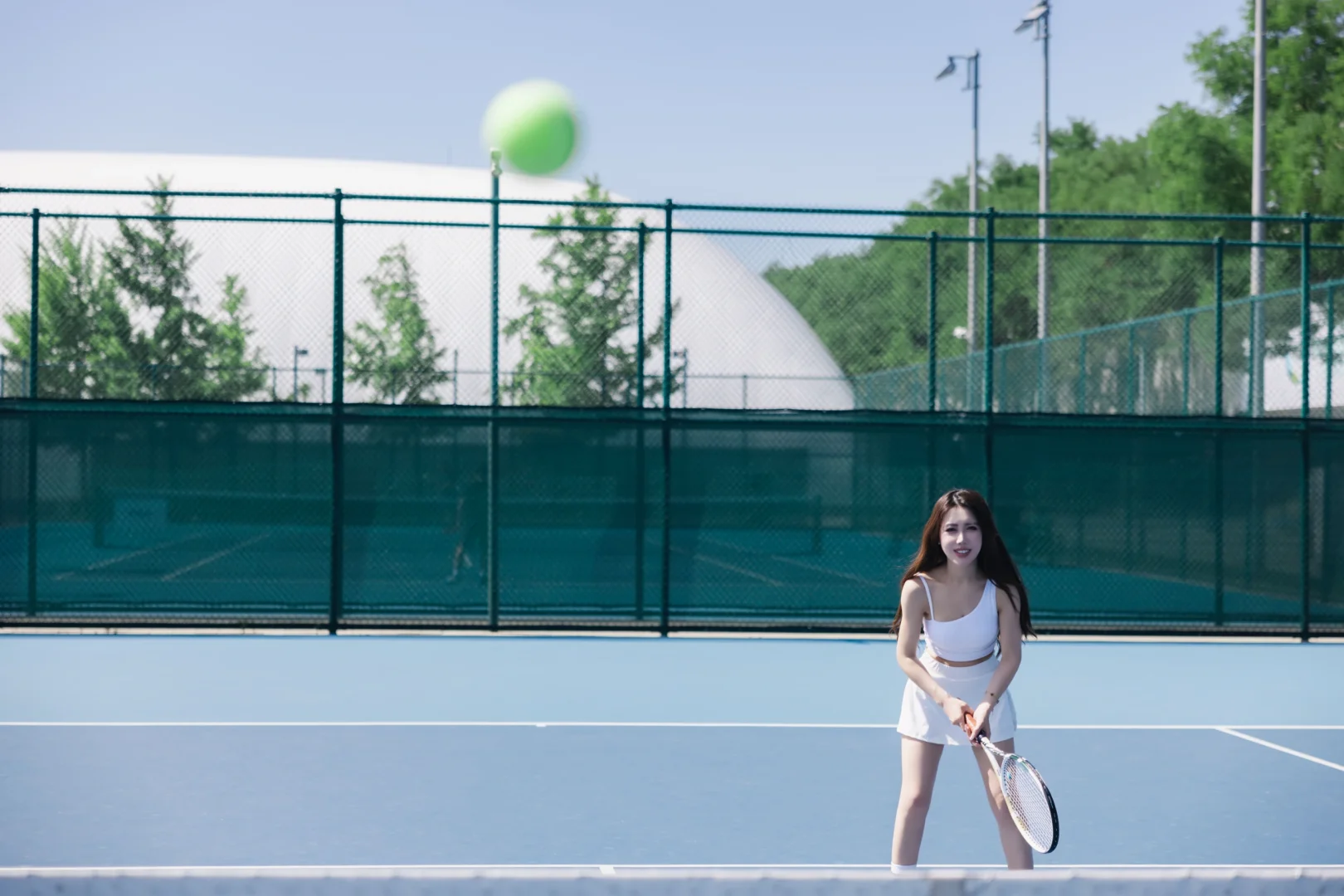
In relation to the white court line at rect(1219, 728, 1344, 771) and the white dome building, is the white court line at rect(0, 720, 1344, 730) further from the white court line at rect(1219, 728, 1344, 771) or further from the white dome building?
the white dome building

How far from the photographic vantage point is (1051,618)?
1249cm

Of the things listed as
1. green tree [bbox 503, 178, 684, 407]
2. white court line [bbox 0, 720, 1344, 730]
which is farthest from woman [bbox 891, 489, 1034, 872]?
green tree [bbox 503, 178, 684, 407]

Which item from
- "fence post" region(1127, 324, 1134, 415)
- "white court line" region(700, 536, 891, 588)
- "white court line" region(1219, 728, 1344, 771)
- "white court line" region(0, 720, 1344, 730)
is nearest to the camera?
"white court line" region(1219, 728, 1344, 771)

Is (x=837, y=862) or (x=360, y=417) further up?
(x=360, y=417)

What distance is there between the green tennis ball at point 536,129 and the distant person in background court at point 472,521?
2798mm

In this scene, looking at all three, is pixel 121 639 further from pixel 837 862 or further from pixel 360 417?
pixel 837 862

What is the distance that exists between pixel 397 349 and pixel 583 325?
7364 millimetres

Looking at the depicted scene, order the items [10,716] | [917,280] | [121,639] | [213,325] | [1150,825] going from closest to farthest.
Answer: [1150,825] → [10,716] → [121,639] → [213,325] → [917,280]

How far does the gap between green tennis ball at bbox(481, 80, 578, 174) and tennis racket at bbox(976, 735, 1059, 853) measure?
24.6 feet

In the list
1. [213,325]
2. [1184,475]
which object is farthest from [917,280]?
[1184,475]

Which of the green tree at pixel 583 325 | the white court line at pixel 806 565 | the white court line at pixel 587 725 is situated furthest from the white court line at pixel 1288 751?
the green tree at pixel 583 325

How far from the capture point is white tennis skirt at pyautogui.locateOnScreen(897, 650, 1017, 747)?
4.24m

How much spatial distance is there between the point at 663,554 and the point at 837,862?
22.5 feet

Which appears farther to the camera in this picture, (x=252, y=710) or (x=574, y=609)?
(x=574, y=609)
